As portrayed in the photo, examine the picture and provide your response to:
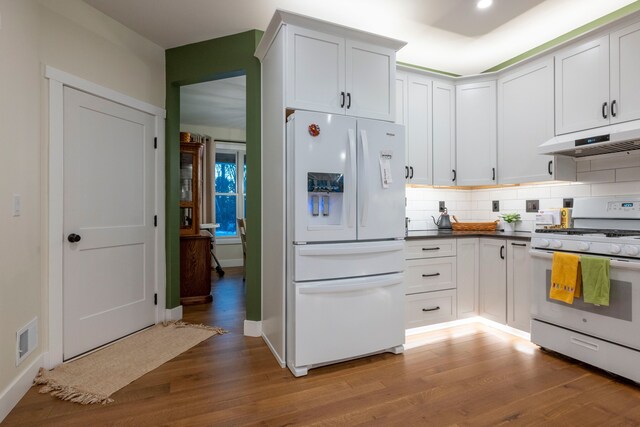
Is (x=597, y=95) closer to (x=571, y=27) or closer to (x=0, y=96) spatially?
(x=571, y=27)

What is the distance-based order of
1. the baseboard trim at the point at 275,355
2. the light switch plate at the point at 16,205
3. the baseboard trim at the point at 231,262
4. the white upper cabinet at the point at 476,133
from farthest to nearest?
the baseboard trim at the point at 231,262 → the white upper cabinet at the point at 476,133 → the baseboard trim at the point at 275,355 → the light switch plate at the point at 16,205

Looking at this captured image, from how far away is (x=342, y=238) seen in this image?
2.38m

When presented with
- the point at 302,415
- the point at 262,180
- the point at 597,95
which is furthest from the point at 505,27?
the point at 302,415

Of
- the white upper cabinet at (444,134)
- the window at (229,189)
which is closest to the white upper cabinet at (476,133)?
the white upper cabinet at (444,134)

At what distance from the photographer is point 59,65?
2.40 m

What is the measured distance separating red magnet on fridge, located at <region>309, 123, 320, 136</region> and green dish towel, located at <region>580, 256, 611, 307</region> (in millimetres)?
1988

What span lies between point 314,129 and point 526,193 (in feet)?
7.89

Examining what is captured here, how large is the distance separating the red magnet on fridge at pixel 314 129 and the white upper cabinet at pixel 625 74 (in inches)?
86.9

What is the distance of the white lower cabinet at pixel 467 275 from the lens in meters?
3.14

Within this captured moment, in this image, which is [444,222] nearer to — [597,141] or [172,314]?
[597,141]

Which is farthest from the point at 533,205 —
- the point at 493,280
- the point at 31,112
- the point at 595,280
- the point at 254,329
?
the point at 31,112

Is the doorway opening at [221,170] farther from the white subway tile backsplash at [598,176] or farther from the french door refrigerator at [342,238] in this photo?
the white subway tile backsplash at [598,176]

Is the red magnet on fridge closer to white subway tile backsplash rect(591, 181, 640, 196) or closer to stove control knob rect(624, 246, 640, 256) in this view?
stove control knob rect(624, 246, 640, 256)

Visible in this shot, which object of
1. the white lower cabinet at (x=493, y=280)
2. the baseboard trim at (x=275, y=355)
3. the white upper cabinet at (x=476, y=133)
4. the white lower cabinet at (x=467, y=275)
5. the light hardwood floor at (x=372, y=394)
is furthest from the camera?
the white upper cabinet at (x=476, y=133)
